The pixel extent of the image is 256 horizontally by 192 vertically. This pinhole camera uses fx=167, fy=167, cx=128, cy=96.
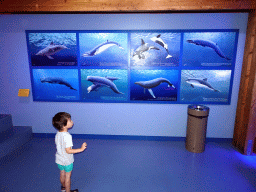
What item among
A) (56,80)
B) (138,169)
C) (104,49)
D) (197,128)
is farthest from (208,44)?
(56,80)

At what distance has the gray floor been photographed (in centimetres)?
246

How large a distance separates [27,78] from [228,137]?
477 cm

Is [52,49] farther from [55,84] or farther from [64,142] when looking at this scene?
[64,142]

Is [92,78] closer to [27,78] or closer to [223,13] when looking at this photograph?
[27,78]

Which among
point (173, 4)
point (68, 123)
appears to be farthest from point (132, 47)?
point (68, 123)

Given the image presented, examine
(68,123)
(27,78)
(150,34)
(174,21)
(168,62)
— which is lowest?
(68,123)

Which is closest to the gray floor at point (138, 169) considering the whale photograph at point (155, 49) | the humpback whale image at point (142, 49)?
the whale photograph at point (155, 49)

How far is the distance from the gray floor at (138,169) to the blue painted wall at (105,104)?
0.40 meters

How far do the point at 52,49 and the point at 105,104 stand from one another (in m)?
1.65

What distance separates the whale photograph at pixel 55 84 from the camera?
3707mm

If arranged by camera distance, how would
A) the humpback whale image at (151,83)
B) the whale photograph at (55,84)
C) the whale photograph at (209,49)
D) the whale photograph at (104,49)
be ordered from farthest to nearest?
the whale photograph at (55,84) < the humpback whale image at (151,83) < the whale photograph at (104,49) < the whale photograph at (209,49)

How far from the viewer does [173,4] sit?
2910 mm

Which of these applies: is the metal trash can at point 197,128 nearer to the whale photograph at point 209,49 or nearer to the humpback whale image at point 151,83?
the humpback whale image at point 151,83

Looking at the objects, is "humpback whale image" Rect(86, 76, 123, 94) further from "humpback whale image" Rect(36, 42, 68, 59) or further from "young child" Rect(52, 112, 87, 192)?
"young child" Rect(52, 112, 87, 192)
